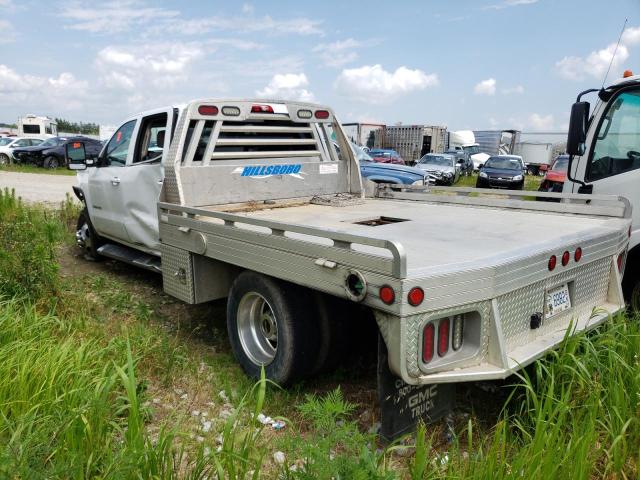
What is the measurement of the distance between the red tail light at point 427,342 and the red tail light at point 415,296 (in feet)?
0.58

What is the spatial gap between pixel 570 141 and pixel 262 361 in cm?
321

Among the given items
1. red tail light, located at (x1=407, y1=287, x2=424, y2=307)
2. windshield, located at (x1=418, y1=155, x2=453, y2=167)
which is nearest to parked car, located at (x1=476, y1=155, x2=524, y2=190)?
windshield, located at (x1=418, y1=155, x2=453, y2=167)

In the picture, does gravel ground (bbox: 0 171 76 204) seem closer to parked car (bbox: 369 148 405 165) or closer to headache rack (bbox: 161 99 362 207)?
headache rack (bbox: 161 99 362 207)

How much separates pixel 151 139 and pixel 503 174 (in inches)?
726

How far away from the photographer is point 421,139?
111ft

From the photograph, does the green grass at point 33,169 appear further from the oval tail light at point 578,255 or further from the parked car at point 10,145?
the oval tail light at point 578,255

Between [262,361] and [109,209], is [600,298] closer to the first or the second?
[262,361]

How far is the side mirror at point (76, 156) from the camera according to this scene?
6309 millimetres

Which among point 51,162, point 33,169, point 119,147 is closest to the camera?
point 119,147

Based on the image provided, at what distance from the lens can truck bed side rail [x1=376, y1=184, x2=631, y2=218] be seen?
4152 millimetres

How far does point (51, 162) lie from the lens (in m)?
24.2

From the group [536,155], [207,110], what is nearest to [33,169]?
[207,110]

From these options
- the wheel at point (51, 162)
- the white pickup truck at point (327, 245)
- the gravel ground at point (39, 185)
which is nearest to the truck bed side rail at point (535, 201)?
the white pickup truck at point (327, 245)

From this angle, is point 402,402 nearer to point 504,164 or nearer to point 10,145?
point 504,164
